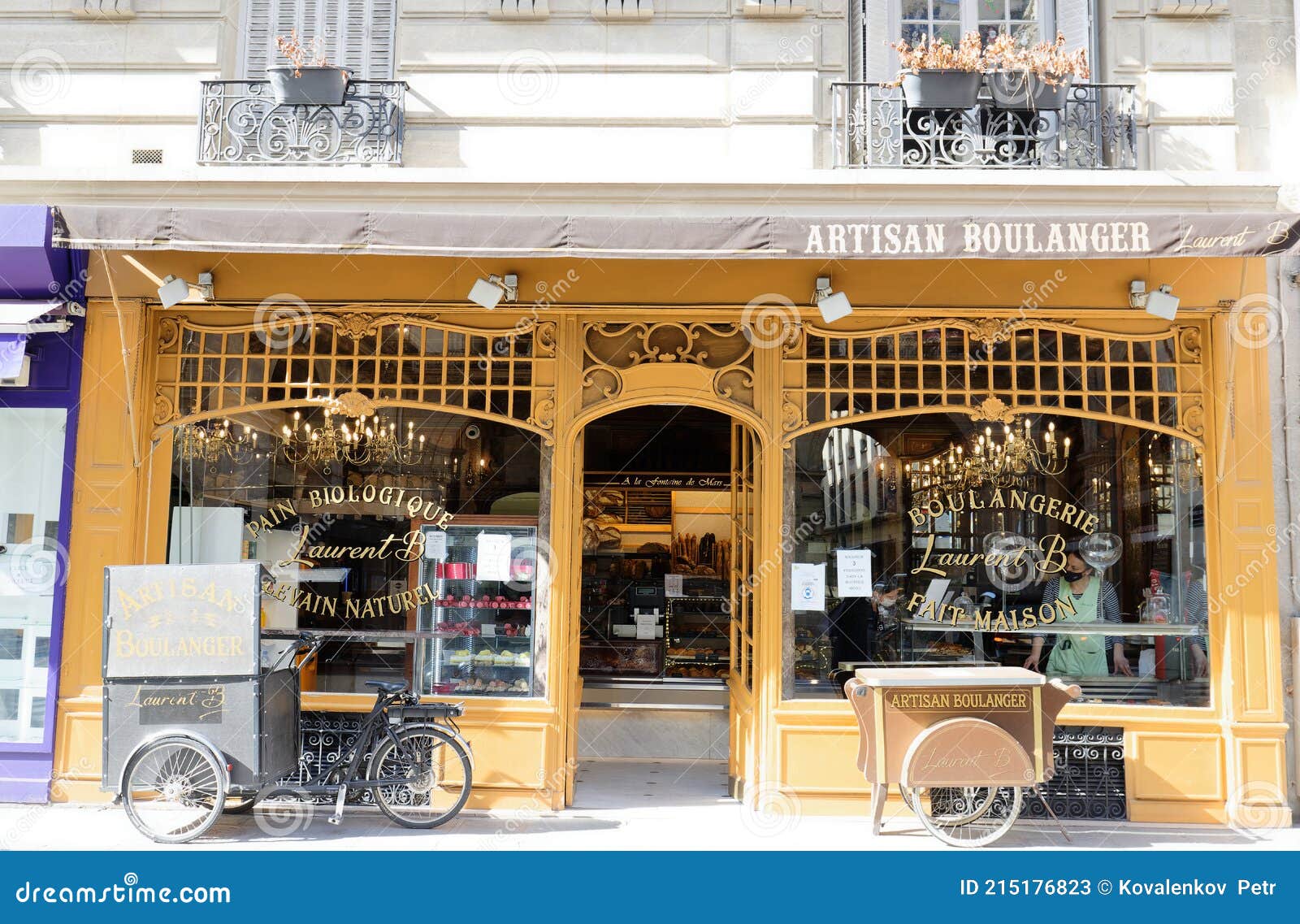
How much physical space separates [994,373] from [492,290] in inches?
157

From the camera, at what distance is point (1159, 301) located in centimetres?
779

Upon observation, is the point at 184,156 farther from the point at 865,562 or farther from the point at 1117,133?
the point at 1117,133

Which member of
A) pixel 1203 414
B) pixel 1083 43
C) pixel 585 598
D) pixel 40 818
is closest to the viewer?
pixel 40 818

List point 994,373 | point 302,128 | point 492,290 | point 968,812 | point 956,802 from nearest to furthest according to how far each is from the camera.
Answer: point 968,812 < point 956,802 < point 492,290 < point 994,373 < point 302,128

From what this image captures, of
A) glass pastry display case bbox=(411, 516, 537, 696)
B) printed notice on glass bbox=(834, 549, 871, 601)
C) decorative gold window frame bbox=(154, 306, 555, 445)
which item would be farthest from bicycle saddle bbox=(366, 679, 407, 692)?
printed notice on glass bbox=(834, 549, 871, 601)

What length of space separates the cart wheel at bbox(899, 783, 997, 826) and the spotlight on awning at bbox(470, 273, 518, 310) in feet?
14.8

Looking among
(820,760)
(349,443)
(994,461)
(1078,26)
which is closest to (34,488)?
(349,443)

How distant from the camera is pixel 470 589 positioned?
8.41m

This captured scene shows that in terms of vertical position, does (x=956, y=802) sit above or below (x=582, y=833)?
above

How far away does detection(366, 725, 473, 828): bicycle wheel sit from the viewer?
23.7 feet

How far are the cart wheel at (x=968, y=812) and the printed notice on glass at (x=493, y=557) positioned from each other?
3.49 metres

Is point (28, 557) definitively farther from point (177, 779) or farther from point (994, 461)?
point (994, 461)

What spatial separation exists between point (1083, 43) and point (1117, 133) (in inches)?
35.7

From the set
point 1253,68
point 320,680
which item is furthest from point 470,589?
point 1253,68
